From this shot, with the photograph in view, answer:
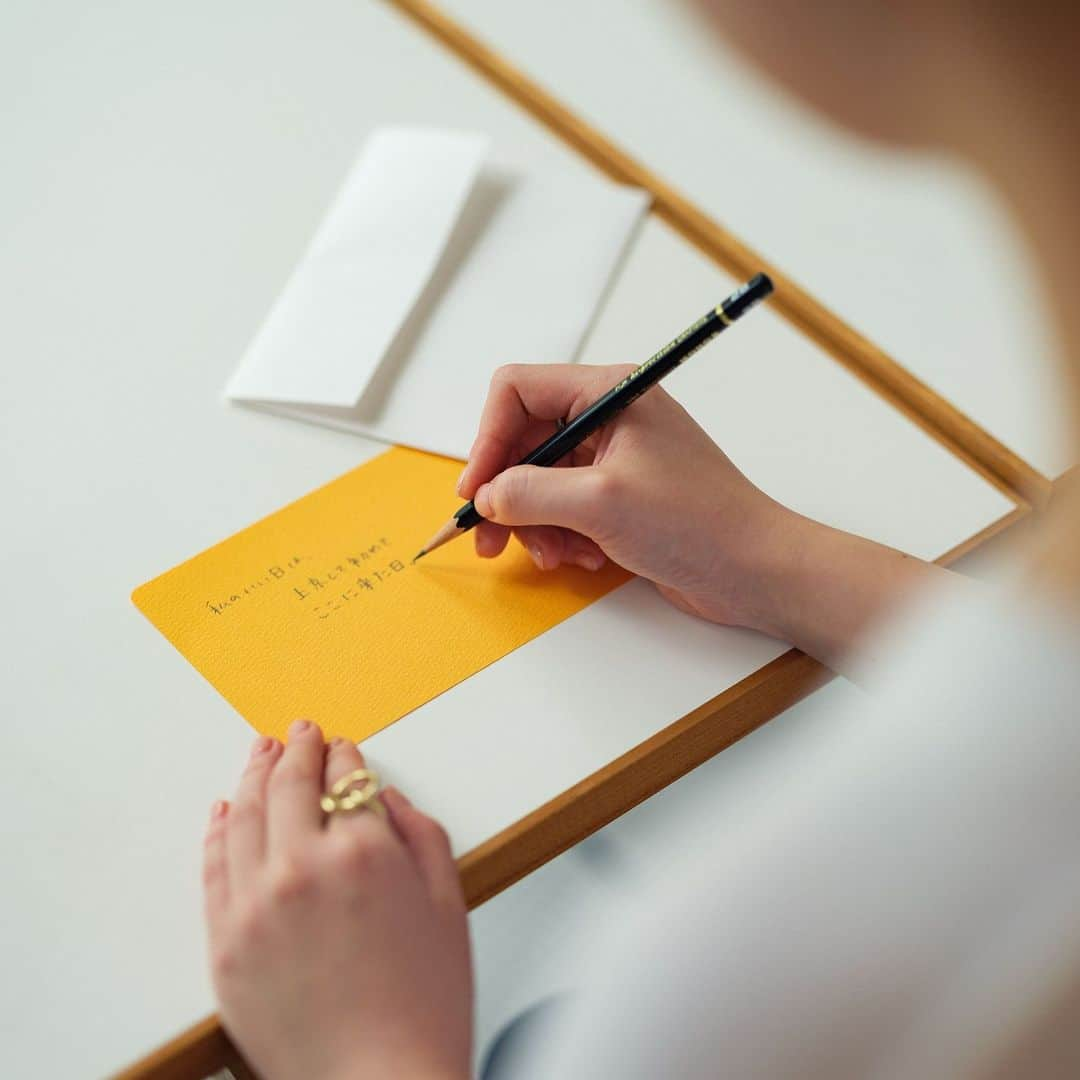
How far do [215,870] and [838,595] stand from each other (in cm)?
38

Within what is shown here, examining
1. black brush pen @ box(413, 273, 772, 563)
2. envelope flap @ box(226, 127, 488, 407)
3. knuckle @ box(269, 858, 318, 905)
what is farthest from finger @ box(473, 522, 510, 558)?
knuckle @ box(269, 858, 318, 905)

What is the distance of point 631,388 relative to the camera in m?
0.72

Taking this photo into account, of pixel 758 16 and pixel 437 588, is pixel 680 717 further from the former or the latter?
pixel 758 16

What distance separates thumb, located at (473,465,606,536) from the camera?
2.35ft

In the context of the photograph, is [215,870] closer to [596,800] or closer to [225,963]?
[225,963]

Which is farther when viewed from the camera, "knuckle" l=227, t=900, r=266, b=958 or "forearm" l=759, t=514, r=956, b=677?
"forearm" l=759, t=514, r=956, b=677

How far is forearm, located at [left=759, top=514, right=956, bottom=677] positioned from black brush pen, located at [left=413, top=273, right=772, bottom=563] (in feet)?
0.42

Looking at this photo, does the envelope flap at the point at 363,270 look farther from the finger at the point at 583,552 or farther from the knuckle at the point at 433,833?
the knuckle at the point at 433,833

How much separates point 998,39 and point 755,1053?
0.34m

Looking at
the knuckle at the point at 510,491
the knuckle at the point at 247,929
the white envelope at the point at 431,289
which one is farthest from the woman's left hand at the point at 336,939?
the white envelope at the point at 431,289

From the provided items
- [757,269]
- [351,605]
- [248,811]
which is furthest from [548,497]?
[757,269]

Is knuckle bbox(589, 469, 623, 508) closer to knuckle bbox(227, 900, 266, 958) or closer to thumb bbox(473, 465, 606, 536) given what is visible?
thumb bbox(473, 465, 606, 536)

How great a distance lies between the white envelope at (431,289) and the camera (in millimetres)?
863

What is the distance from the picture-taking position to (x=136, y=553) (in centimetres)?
78
